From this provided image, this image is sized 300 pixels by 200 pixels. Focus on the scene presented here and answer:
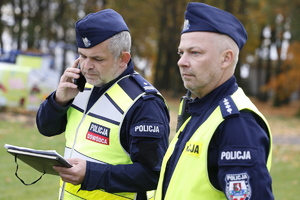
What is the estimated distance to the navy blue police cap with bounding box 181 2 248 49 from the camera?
225 centimetres

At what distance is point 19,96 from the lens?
16.2m

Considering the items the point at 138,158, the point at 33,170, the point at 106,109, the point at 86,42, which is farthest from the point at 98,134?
the point at 33,170

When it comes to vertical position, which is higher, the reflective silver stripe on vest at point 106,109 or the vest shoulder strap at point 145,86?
the vest shoulder strap at point 145,86

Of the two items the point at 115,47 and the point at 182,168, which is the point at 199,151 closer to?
the point at 182,168

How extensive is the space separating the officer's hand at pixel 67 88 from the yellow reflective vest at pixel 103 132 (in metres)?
0.14

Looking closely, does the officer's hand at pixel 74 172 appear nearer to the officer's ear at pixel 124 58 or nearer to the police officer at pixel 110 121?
the police officer at pixel 110 121

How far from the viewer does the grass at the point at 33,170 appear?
23.9 feet

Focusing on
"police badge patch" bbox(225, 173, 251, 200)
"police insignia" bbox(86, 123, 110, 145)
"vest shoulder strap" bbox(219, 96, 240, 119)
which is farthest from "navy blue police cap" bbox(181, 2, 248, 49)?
"police insignia" bbox(86, 123, 110, 145)

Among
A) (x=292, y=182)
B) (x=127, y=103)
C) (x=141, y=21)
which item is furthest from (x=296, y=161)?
(x=141, y=21)

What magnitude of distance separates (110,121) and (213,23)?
1.04 meters

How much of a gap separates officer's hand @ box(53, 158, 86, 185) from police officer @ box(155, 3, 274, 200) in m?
0.53

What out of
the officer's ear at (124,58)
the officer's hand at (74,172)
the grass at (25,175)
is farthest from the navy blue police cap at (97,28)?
the grass at (25,175)

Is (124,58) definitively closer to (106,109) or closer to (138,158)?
(106,109)

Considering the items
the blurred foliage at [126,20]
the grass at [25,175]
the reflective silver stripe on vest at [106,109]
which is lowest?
the grass at [25,175]
